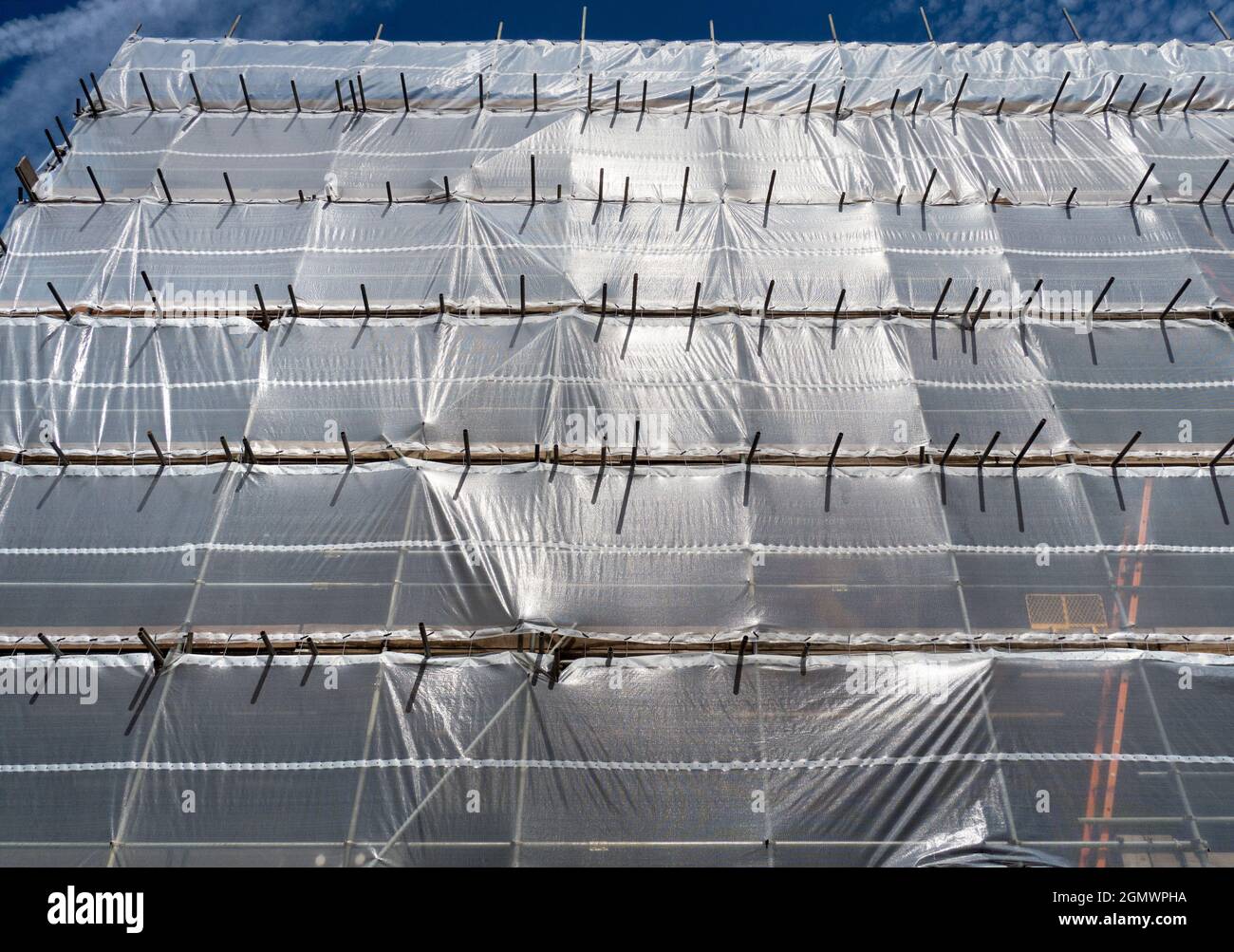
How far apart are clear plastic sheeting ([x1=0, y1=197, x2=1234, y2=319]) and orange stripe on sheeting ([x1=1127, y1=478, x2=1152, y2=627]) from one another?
2.28 m

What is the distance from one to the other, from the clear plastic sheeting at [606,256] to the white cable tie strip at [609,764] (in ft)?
15.5

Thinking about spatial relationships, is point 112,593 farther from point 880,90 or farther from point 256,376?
point 880,90

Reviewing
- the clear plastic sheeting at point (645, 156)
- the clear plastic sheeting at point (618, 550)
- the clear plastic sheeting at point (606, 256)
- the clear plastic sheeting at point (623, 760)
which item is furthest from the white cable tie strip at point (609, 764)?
the clear plastic sheeting at point (645, 156)

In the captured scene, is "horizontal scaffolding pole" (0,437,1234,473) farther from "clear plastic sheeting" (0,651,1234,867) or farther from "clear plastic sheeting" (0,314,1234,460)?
"clear plastic sheeting" (0,651,1234,867)

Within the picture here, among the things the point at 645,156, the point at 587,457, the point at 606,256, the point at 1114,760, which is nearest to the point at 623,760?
the point at 587,457

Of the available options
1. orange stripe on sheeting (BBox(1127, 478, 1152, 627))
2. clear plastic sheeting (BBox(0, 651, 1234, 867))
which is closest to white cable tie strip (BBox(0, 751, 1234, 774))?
clear plastic sheeting (BBox(0, 651, 1234, 867))

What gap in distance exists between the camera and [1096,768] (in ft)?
19.8

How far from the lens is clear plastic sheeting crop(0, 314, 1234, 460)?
25.9 feet

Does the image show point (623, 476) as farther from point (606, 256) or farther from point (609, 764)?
point (606, 256)

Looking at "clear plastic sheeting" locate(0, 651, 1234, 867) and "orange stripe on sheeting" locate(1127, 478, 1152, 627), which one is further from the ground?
"orange stripe on sheeting" locate(1127, 478, 1152, 627)

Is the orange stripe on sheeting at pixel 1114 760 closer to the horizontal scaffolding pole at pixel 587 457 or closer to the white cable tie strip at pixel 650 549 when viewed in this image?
the white cable tie strip at pixel 650 549

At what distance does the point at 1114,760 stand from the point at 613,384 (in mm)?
5265
